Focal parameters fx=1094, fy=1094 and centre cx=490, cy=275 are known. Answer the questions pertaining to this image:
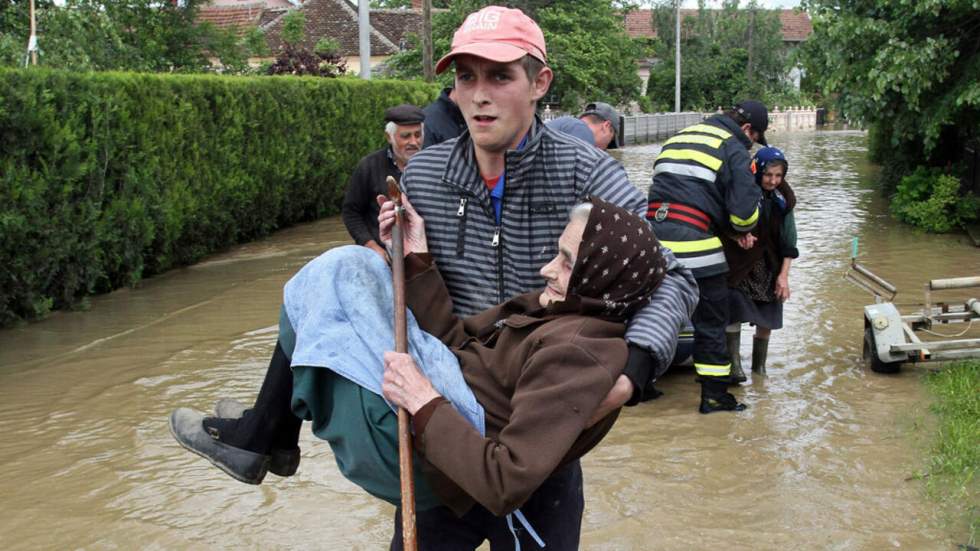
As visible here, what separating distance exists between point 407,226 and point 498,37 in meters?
0.56

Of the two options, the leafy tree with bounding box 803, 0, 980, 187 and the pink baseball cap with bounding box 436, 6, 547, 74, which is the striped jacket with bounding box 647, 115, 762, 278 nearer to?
the pink baseball cap with bounding box 436, 6, 547, 74

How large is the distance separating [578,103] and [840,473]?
39431 mm

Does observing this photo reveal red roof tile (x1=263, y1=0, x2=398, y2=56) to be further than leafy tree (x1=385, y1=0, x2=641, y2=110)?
Yes

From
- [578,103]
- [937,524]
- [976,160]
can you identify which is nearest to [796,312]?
[937,524]

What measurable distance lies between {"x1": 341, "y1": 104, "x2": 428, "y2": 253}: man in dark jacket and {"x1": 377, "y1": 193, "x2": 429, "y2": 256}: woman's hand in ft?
15.1

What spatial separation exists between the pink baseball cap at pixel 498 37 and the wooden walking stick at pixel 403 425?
0.50m

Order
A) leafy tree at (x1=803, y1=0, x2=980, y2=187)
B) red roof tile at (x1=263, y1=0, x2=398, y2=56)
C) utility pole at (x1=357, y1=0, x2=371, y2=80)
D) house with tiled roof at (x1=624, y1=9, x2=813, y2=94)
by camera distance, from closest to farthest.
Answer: leafy tree at (x1=803, y1=0, x2=980, y2=187), utility pole at (x1=357, y1=0, x2=371, y2=80), red roof tile at (x1=263, y1=0, x2=398, y2=56), house with tiled roof at (x1=624, y1=9, x2=813, y2=94)

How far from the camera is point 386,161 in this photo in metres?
7.84

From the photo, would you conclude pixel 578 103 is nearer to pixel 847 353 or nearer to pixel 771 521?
pixel 847 353

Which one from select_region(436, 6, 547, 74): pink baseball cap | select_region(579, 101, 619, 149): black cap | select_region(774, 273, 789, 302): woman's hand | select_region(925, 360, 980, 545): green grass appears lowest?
select_region(925, 360, 980, 545): green grass

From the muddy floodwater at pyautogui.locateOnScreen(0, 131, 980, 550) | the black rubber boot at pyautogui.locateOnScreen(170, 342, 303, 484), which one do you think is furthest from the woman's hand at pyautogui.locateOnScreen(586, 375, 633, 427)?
the muddy floodwater at pyautogui.locateOnScreen(0, 131, 980, 550)

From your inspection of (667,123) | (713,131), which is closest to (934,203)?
(713,131)

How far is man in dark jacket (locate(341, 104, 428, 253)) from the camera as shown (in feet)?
25.1

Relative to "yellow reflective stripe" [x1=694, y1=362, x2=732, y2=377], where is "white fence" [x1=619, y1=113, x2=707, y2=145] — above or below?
below
